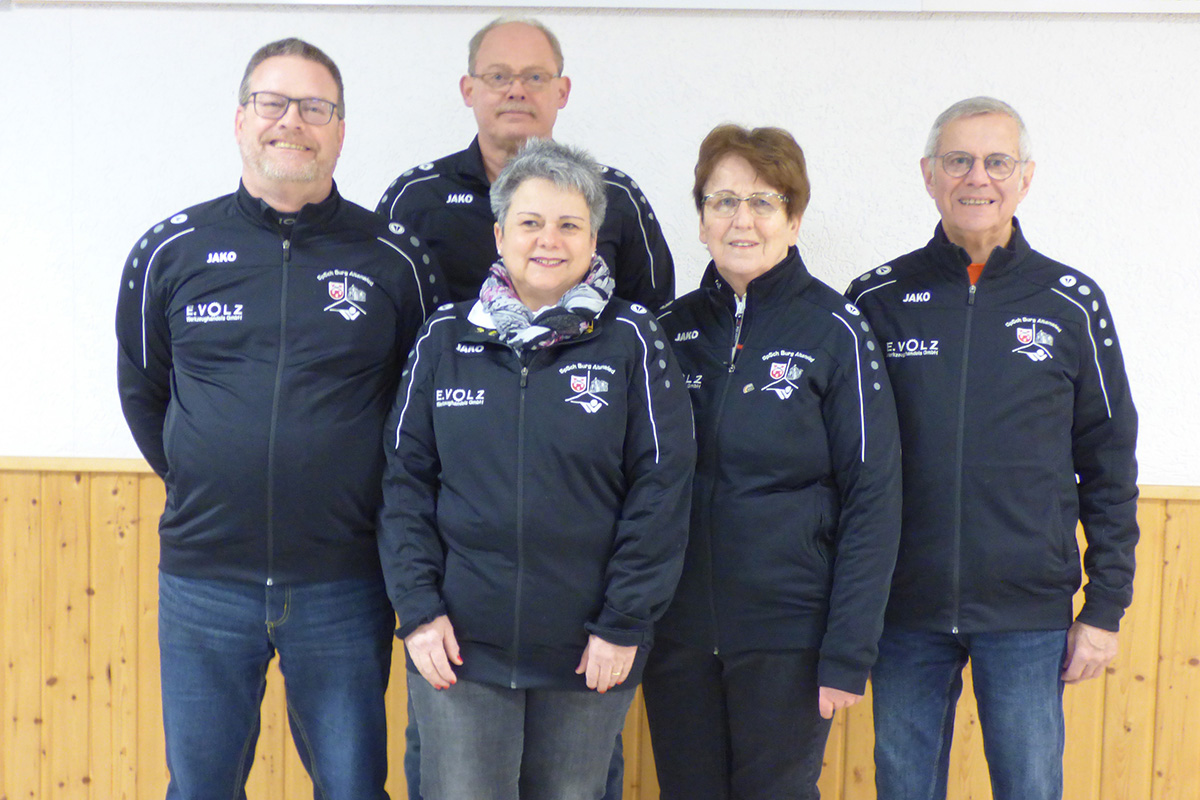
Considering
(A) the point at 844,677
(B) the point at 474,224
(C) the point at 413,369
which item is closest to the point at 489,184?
(B) the point at 474,224

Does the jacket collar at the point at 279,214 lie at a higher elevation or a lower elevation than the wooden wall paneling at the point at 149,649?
higher

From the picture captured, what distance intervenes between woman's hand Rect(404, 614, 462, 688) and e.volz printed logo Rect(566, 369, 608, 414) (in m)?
0.45

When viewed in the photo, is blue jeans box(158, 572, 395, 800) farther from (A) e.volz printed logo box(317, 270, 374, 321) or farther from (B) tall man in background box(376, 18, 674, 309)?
(B) tall man in background box(376, 18, 674, 309)

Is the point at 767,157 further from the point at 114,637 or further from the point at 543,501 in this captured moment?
the point at 114,637

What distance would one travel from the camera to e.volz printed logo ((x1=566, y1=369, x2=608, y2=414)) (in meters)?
1.61

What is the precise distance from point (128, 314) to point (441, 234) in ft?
2.29

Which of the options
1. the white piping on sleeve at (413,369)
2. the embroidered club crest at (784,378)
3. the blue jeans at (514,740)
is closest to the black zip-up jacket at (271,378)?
the white piping on sleeve at (413,369)

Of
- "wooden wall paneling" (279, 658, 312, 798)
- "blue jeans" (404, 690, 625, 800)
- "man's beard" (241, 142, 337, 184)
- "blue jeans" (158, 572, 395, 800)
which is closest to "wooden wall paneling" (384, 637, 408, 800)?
"wooden wall paneling" (279, 658, 312, 798)

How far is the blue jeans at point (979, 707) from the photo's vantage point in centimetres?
182

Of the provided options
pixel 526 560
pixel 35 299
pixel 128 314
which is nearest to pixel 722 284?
pixel 526 560

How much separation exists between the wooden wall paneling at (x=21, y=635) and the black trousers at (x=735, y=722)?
1911mm

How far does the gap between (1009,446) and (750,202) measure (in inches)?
27.3

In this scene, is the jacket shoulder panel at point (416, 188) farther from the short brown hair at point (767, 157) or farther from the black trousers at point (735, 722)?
the black trousers at point (735, 722)

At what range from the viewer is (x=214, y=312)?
1805 mm
